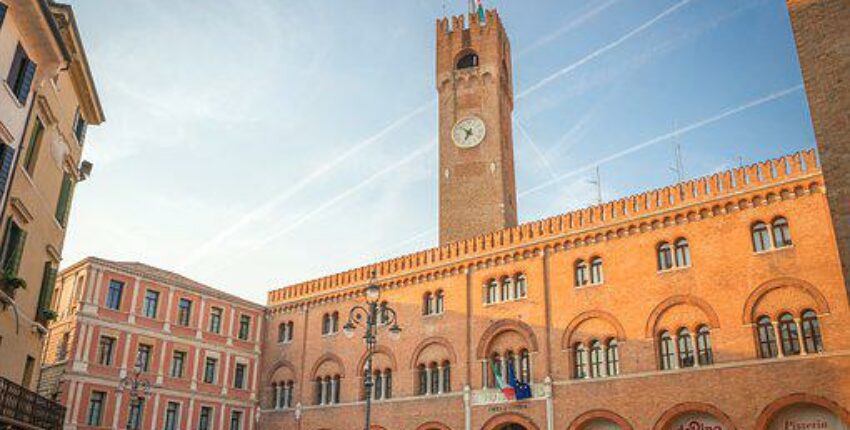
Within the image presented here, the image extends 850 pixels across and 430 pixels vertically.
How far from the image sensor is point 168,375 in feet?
104

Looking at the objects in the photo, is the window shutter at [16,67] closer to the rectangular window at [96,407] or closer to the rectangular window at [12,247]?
the rectangular window at [12,247]

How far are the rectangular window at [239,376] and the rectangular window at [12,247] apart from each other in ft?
69.2

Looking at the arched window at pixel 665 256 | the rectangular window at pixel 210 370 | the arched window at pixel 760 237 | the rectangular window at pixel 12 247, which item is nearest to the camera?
the rectangular window at pixel 12 247

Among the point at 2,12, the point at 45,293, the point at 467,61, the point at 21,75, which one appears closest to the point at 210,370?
the point at 45,293

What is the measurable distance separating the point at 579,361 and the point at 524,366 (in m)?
2.33

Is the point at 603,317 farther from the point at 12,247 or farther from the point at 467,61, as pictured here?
the point at 467,61

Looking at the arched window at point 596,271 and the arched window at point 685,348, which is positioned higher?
the arched window at point 596,271

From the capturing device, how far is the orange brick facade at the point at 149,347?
1121 inches

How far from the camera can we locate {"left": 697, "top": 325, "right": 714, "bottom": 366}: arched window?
22.9 meters

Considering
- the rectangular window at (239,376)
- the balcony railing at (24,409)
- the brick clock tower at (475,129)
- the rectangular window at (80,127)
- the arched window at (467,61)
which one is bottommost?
the balcony railing at (24,409)

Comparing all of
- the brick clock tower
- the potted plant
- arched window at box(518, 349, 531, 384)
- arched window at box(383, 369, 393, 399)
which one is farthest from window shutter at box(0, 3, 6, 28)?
the brick clock tower

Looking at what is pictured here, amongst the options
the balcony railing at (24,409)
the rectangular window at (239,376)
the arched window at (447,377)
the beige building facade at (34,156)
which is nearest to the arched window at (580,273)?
the arched window at (447,377)

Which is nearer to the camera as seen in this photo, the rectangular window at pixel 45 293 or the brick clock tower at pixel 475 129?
the rectangular window at pixel 45 293

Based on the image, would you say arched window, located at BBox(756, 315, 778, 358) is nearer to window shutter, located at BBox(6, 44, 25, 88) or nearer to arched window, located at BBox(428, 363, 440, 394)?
arched window, located at BBox(428, 363, 440, 394)
